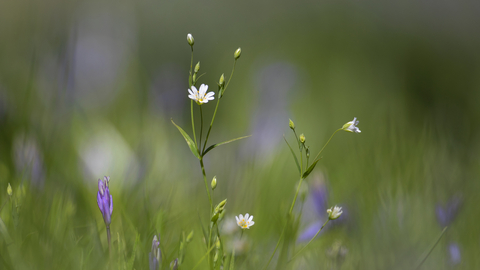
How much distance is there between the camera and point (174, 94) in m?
0.79

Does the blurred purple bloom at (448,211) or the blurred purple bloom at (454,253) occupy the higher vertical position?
the blurred purple bloom at (448,211)

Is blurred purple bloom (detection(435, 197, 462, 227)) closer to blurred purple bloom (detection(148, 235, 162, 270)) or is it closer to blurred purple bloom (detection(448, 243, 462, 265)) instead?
blurred purple bloom (detection(448, 243, 462, 265))

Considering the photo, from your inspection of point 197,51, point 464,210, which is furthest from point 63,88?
point 197,51

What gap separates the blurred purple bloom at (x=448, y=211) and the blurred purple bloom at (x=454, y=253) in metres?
0.03

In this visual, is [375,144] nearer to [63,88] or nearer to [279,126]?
[279,126]

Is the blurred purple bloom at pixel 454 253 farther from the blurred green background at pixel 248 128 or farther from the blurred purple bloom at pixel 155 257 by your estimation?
the blurred purple bloom at pixel 155 257

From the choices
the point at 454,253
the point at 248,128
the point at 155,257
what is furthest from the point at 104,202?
the point at 248,128

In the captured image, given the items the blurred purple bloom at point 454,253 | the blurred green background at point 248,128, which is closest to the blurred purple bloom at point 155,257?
the blurred green background at point 248,128

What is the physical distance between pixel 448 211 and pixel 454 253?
0.20 feet

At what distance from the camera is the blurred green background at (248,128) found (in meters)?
0.28

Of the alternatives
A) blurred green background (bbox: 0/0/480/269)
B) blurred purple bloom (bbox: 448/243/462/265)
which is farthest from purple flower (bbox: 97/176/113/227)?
blurred purple bloom (bbox: 448/243/462/265)

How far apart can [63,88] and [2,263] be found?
0.55ft

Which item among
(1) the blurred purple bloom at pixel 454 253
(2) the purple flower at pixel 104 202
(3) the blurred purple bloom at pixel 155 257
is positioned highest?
(2) the purple flower at pixel 104 202

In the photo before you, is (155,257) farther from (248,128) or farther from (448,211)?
(248,128)
